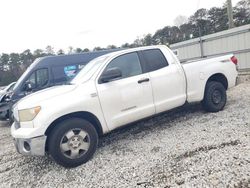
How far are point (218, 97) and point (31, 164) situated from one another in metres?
4.32

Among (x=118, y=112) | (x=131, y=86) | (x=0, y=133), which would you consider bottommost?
(x=0, y=133)

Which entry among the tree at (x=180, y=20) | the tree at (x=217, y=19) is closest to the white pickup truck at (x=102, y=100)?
the tree at (x=217, y=19)

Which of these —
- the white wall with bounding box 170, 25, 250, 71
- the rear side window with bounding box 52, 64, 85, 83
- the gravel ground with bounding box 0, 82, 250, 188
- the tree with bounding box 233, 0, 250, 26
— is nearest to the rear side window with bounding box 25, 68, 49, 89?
the rear side window with bounding box 52, 64, 85, 83

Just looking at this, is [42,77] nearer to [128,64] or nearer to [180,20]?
[128,64]

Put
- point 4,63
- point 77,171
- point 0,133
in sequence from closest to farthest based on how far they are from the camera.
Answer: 1. point 77,171
2. point 0,133
3. point 4,63

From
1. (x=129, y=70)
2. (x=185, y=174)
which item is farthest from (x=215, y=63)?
(x=185, y=174)

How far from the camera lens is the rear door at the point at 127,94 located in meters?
4.20

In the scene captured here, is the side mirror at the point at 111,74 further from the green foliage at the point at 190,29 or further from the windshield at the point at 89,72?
the green foliage at the point at 190,29

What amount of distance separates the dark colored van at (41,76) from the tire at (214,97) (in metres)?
4.27

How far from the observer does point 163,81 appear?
4785mm

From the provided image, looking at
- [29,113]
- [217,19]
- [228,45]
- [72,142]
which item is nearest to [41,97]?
[29,113]

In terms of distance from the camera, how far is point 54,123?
385 cm

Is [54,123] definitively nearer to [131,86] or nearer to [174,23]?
[131,86]

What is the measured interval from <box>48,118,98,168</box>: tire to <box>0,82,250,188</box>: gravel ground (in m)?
0.17
